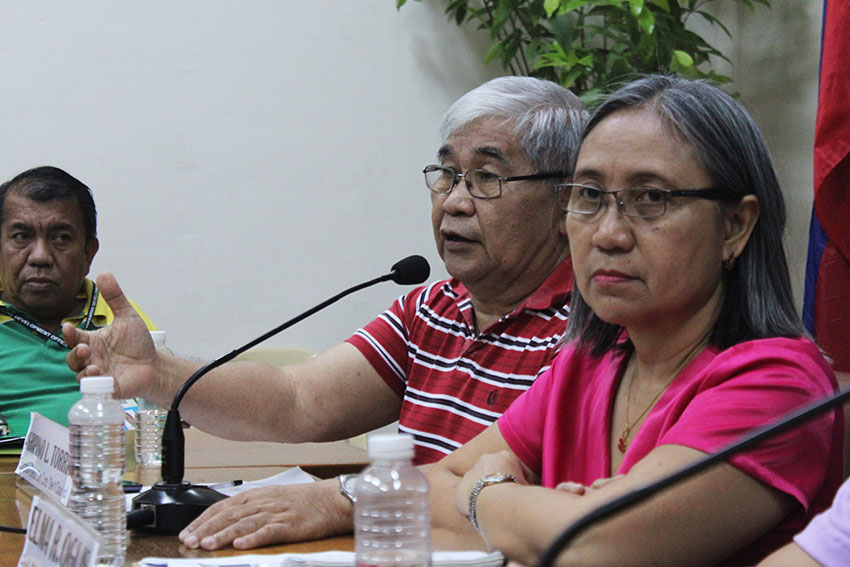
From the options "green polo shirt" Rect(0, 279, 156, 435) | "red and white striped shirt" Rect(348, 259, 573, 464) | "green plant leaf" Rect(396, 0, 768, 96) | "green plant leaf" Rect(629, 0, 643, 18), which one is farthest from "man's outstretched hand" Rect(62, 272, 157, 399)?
"green plant leaf" Rect(629, 0, 643, 18)

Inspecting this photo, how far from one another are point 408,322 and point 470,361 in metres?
0.24

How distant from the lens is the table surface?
127 centimetres

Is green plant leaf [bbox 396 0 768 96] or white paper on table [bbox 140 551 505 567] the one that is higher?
green plant leaf [bbox 396 0 768 96]

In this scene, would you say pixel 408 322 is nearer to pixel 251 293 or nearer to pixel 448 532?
pixel 448 532

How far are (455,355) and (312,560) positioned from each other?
82 cm

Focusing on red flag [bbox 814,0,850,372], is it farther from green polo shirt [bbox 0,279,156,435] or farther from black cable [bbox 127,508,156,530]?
green polo shirt [bbox 0,279,156,435]

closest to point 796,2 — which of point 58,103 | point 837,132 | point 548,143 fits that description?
point 837,132

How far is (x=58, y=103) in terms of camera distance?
3.24 meters

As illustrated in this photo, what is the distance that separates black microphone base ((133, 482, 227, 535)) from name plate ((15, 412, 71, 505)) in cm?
12

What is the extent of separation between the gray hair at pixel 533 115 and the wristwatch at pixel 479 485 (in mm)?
751

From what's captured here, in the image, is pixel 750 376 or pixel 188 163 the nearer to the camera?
pixel 750 376

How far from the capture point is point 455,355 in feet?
6.24

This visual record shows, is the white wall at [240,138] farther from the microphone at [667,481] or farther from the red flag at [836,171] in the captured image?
the microphone at [667,481]

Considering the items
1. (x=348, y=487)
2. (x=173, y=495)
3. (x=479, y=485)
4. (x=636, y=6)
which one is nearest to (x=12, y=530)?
(x=173, y=495)
